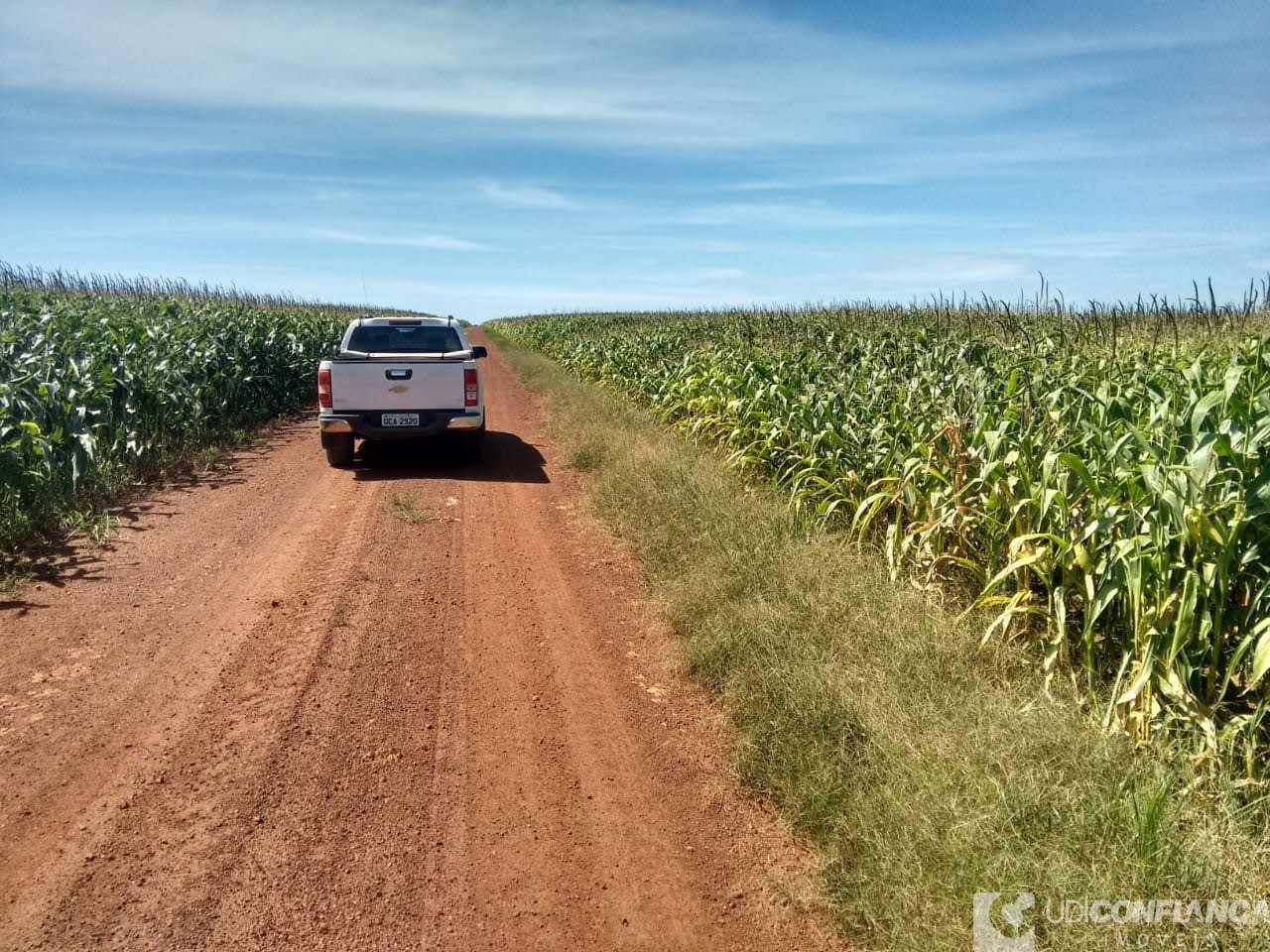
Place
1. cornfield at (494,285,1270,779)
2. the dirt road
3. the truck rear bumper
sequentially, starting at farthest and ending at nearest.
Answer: the truck rear bumper
cornfield at (494,285,1270,779)
the dirt road

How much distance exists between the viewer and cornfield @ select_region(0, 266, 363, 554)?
25.6ft

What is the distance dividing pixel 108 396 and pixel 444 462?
414 cm

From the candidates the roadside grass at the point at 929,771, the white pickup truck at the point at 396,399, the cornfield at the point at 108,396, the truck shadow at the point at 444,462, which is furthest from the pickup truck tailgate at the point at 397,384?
the roadside grass at the point at 929,771

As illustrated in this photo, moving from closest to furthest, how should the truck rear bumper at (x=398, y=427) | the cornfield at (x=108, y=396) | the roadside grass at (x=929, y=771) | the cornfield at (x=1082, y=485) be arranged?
the roadside grass at (x=929, y=771) → the cornfield at (x=1082, y=485) → the cornfield at (x=108, y=396) → the truck rear bumper at (x=398, y=427)

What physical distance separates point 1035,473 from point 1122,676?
1.52 metres

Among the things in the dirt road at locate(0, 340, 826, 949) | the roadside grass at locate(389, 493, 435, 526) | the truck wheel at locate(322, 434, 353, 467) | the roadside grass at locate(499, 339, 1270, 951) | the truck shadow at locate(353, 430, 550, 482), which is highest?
the truck wheel at locate(322, 434, 353, 467)

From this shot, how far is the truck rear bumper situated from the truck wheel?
16cm

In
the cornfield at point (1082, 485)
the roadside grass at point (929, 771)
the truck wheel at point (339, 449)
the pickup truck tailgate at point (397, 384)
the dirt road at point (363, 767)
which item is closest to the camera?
the roadside grass at point (929, 771)

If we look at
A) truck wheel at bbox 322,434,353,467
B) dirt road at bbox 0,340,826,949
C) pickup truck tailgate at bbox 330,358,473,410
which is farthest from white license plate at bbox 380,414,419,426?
dirt road at bbox 0,340,826,949

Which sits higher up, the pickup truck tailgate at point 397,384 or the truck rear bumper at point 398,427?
the pickup truck tailgate at point 397,384

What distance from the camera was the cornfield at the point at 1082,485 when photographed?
11.9 ft

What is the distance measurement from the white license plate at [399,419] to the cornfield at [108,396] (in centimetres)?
282

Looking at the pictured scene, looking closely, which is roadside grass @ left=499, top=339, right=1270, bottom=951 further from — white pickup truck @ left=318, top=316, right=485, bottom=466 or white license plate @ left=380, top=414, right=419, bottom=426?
white license plate @ left=380, top=414, right=419, bottom=426

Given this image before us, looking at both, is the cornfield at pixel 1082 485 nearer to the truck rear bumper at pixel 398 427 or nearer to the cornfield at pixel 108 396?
the truck rear bumper at pixel 398 427
